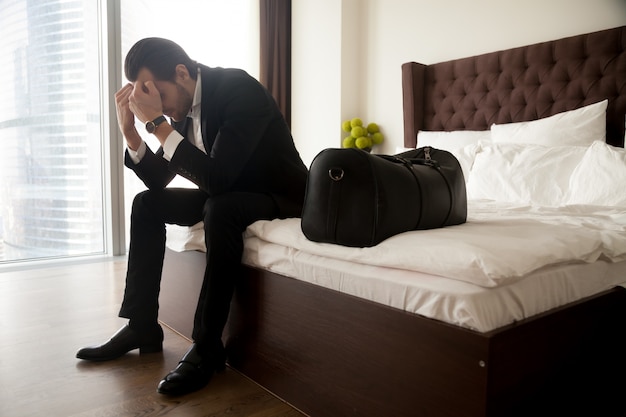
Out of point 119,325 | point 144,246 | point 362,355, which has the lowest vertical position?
point 119,325

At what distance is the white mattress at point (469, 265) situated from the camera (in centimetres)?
96

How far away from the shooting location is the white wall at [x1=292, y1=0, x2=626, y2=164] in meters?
2.83

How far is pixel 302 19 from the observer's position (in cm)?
408

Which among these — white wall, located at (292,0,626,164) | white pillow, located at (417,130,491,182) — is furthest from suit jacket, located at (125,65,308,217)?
white wall, located at (292,0,626,164)

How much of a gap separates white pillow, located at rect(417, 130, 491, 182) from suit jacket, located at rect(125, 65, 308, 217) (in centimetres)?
122

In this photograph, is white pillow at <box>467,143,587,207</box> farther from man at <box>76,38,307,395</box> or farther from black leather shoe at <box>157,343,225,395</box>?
black leather shoe at <box>157,343,225,395</box>

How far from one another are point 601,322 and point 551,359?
0.87 feet

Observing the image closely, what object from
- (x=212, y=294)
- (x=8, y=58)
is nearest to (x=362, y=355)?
(x=212, y=294)

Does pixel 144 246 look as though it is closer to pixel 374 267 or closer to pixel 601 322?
pixel 374 267

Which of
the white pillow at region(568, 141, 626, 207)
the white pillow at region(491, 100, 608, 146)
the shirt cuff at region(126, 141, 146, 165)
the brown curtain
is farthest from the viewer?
A: the brown curtain

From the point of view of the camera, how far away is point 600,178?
1.94 metres

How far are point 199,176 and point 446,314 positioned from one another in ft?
2.87

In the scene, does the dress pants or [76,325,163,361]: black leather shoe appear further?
[76,325,163,361]: black leather shoe

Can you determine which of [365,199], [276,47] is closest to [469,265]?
[365,199]
